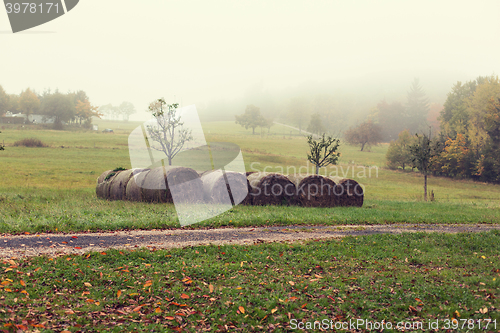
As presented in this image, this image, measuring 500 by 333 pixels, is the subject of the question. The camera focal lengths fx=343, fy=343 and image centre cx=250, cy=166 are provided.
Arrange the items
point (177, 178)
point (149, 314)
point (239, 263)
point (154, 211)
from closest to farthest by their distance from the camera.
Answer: point (149, 314)
point (239, 263)
point (154, 211)
point (177, 178)

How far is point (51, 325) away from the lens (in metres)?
6.54

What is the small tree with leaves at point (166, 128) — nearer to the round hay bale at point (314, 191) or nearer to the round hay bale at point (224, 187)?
the round hay bale at point (224, 187)

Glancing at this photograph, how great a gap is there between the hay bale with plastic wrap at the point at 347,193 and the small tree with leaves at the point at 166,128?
1517 cm

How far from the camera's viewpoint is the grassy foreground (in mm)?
13555

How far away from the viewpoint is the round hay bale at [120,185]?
22172mm

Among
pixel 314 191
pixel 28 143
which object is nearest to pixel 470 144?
pixel 314 191

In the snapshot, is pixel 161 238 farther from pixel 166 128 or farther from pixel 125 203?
pixel 166 128

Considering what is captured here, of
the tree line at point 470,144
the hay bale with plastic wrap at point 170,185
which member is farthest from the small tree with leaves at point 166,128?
the tree line at point 470,144

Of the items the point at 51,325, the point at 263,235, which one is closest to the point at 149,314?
the point at 51,325

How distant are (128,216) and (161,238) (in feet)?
13.3

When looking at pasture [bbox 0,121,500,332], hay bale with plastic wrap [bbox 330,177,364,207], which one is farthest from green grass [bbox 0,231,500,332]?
hay bale with plastic wrap [bbox 330,177,364,207]

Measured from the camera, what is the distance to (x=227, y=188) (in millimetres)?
21625

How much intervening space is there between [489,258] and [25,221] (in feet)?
55.6

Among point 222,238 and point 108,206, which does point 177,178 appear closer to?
point 108,206
